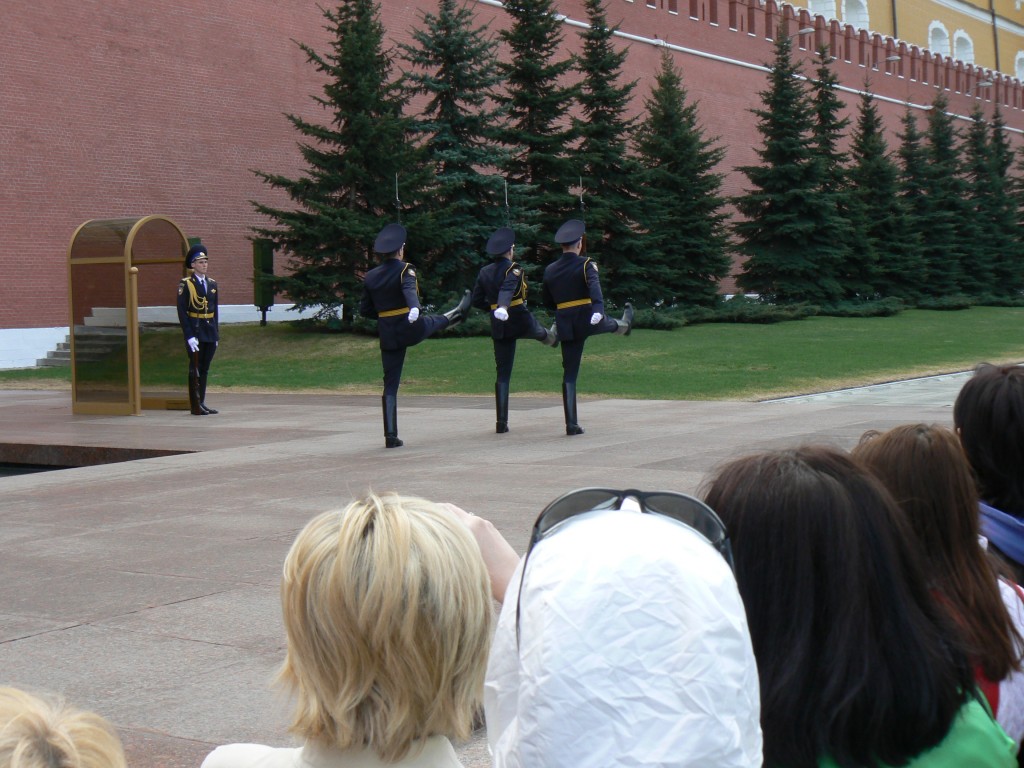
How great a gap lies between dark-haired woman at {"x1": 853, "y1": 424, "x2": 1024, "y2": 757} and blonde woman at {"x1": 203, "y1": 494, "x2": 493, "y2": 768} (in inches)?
30.2

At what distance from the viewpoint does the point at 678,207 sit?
3316cm

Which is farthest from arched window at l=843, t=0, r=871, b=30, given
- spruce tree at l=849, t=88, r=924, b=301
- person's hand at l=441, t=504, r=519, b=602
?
person's hand at l=441, t=504, r=519, b=602

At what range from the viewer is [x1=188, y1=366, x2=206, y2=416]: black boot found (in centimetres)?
1480

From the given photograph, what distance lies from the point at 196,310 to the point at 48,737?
47.9 ft

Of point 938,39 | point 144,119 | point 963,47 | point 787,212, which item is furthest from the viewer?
point 963,47

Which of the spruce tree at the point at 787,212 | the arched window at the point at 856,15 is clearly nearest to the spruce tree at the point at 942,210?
the arched window at the point at 856,15

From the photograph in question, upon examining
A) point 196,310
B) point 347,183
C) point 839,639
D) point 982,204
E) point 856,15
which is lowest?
point 839,639

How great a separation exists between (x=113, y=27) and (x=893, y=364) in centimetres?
1767

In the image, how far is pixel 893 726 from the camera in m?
1.75

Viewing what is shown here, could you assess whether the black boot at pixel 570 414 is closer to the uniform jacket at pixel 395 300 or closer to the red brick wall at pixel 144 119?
the uniform jacket at pixel 395 300

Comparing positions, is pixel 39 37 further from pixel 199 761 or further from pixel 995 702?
pixel 995 702

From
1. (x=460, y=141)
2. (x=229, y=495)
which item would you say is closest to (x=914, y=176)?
(x=460, y=141)

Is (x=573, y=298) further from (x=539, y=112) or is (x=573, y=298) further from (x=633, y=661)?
(x=539, y=112)

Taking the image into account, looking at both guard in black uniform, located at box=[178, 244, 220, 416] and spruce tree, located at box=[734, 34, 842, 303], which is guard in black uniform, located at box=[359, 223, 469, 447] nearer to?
guard in black uniform, located at box=[178, 244, 220, 416]
